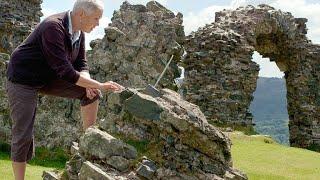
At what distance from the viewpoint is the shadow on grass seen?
13.3m

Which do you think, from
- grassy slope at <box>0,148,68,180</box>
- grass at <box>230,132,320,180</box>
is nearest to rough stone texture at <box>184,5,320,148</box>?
grass at <box>230,132,320,180</box>

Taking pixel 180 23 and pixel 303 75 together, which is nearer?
pixel 180 23

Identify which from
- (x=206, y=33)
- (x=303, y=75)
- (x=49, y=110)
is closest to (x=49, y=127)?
(x=49, y=110)

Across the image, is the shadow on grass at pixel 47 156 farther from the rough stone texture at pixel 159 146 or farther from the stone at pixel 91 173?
the stone at pixel 91 173

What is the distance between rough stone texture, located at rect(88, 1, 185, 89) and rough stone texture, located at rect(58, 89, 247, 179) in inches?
302

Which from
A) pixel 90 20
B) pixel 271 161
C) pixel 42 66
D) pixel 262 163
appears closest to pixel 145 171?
pixel 42 66

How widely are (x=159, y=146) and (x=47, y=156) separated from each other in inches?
313

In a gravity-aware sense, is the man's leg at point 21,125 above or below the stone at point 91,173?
above

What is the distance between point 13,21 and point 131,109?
63.6 feet

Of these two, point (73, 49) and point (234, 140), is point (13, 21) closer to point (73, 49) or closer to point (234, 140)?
point (234, 140)

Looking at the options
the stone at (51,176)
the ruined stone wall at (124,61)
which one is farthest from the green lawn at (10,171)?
the stone at (51,176)

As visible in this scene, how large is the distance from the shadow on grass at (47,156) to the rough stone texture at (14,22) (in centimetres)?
1093

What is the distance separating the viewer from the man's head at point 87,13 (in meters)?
6.28

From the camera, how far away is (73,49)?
6766 millimetres
